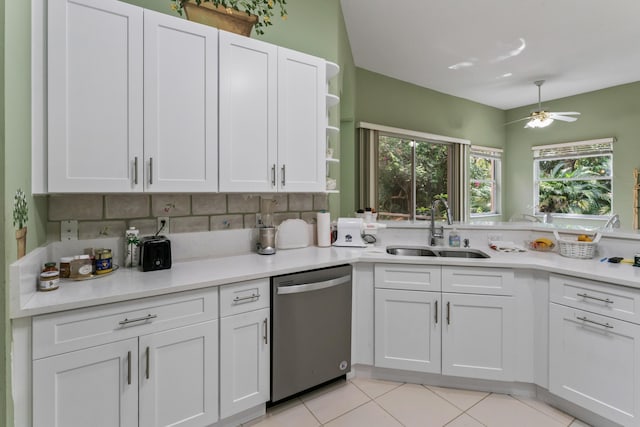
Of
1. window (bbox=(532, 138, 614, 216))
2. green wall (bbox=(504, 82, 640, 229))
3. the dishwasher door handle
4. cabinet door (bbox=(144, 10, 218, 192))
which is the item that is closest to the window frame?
green wall (bbox=(504, 82, 640, 229))

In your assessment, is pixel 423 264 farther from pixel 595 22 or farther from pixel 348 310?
pixel 595 22

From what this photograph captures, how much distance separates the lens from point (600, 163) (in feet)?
16.1

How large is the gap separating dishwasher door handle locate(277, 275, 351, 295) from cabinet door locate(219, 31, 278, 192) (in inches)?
25.7

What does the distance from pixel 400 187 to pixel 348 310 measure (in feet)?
9.25

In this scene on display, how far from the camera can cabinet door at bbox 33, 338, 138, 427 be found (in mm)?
1146

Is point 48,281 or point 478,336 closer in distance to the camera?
point 48,281

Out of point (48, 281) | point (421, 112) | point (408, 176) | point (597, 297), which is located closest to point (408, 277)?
point (597, 297)

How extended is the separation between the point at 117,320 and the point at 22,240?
48 centimetres

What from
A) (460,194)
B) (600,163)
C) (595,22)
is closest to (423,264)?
(595,22)

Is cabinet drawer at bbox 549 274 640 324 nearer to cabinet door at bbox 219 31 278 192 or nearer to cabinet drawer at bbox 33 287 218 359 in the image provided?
cabinet door at bbox 219 31 278 192

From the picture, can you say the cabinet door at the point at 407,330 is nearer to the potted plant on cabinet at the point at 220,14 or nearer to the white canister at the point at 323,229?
the white canister at the point at 323,229

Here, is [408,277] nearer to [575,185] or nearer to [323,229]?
[323,229]

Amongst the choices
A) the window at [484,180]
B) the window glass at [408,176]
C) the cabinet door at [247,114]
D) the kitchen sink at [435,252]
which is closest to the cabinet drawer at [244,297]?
the cabinet door at [247,114]

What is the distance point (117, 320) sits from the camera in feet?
4.17
